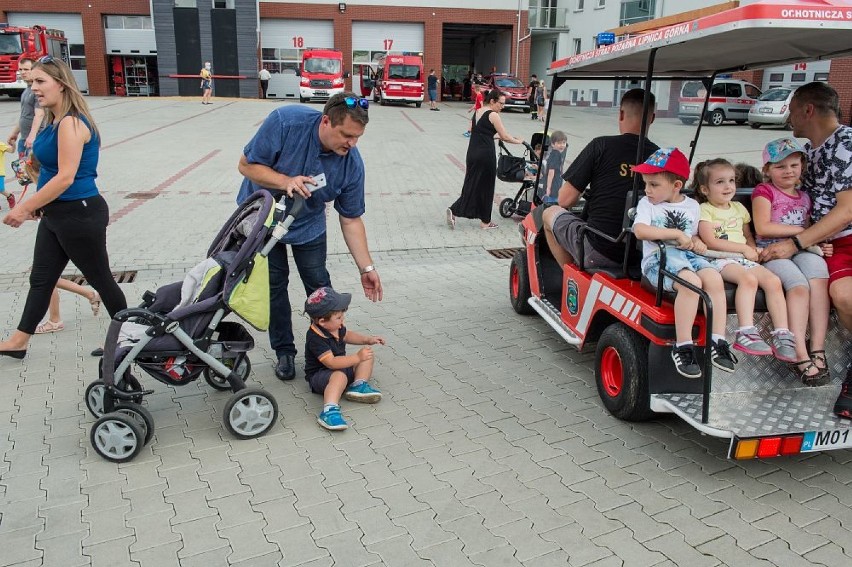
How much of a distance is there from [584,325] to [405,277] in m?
2.80

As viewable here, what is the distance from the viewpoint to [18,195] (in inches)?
402

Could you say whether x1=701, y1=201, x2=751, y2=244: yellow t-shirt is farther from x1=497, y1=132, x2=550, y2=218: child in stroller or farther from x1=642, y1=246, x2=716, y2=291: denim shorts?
x1=497, y1=132, x2=550, y2=218: child in stroller

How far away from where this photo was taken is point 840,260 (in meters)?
3.61

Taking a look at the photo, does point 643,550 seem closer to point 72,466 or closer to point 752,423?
point 752,423

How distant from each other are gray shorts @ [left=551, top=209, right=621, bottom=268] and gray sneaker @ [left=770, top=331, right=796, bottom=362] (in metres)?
1.07

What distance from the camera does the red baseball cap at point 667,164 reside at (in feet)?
11.7

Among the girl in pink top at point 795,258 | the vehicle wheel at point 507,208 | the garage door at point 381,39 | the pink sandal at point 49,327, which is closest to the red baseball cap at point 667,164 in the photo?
the girl in pink top at point 795,258

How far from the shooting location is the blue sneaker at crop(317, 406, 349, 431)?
12.2 feet

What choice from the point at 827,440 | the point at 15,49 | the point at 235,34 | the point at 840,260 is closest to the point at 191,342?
the point at 827,440

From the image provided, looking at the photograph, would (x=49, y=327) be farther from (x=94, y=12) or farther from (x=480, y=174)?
Answer: (x=94, y=12)

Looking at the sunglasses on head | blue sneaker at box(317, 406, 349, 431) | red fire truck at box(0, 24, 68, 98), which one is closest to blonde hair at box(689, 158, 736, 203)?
the sunglasses on head

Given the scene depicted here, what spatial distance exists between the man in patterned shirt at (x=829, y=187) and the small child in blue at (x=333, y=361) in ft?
7.63

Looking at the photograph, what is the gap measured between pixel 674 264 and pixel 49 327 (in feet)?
14.9

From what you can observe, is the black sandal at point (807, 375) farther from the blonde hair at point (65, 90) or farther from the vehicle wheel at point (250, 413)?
the blonde hair at point (65, 90)
